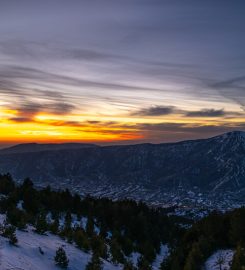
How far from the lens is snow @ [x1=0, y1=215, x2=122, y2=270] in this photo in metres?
40.9

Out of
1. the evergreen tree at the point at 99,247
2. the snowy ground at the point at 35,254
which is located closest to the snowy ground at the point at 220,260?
the snowy ground at the point at 35,254

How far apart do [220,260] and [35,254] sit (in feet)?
88.6

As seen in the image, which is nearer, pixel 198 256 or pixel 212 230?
pixel 198 256

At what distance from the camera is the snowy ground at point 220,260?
54206 mm

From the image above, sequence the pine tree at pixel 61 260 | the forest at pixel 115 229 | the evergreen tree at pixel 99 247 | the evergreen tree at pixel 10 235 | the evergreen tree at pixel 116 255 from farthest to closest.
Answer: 1. the evergreen tree at pixel 116 255
2. the evergreen tree at pixel 99 247
3. the forest at pixel 115 229
4. the pine tree at pixel 61 260
5. the evergreen tree at pixel 10 235

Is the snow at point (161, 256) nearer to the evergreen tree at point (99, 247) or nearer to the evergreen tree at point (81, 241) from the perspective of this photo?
the evergreen tree at point (99, 247)

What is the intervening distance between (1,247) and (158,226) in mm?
87927

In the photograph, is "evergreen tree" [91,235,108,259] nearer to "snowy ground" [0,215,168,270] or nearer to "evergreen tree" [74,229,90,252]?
"evergreen tree" [74,229,90,252]

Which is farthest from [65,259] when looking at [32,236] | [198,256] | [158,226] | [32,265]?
[158,226]

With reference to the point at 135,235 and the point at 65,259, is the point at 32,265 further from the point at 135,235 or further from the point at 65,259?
the point at 135,235

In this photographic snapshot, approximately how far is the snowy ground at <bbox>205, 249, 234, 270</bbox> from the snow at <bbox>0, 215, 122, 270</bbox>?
554 inches

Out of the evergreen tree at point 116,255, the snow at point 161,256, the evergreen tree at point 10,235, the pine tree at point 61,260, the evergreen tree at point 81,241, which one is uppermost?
the evergreen tree at point 10,235

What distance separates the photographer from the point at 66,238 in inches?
2522

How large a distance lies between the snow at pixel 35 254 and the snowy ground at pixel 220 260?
14075 millimetres
